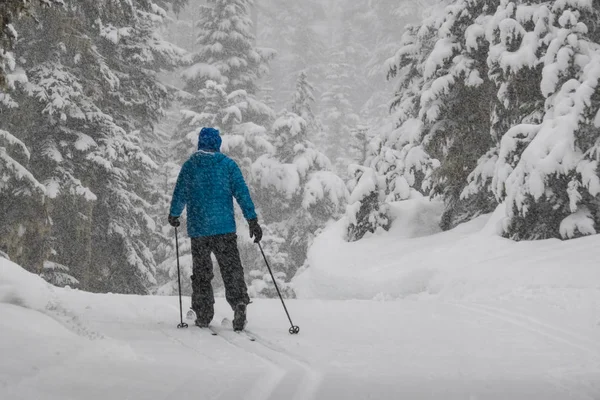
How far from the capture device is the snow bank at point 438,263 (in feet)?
25.4

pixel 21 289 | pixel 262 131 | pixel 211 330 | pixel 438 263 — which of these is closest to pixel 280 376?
pixel 211 330

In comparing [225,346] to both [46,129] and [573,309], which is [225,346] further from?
[46,129]

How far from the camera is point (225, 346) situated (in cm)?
465

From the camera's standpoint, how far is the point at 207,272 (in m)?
5.68

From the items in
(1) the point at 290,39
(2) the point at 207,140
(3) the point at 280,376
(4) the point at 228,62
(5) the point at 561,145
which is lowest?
(3) the point at 280,376

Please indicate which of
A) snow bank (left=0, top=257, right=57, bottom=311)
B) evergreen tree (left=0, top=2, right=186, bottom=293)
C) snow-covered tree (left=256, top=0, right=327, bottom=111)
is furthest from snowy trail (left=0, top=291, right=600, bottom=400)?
snow-covered tree (left=256, top=0, right=327, bottom=111)

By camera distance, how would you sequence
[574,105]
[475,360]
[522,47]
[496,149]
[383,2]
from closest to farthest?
[475,360] < [574,105] < [522,47] < [496,149] < [383,2]

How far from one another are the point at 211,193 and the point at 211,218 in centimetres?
25

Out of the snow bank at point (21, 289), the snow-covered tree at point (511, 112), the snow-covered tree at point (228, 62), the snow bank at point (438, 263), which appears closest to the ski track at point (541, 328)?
the snow bank at point (438, 263)

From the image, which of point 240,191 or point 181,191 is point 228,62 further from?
point 240,191

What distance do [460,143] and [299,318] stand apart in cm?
764

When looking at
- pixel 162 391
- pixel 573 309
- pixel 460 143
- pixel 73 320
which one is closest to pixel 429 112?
pixel 460 143

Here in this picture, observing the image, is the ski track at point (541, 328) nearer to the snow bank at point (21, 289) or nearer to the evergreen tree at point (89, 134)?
the snow bank at point (21, 289)

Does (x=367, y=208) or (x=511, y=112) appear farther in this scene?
(x=367, y=208)
